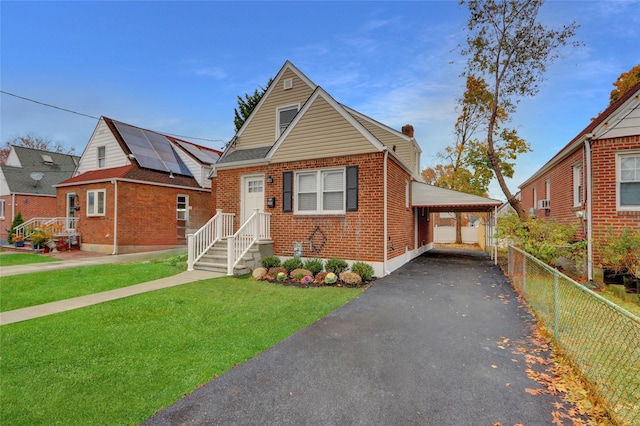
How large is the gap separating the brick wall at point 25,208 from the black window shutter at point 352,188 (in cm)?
2637

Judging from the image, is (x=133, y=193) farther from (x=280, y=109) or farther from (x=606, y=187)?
(x=606, y=187)

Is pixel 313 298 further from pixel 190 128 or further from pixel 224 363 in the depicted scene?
pixel 190 128

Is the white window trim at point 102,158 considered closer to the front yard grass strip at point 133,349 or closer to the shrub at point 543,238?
the front yard grass strip at point 133,349

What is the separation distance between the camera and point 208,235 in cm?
1109

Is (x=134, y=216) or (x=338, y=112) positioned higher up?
(x=338, y=112)

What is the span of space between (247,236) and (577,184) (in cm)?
1150

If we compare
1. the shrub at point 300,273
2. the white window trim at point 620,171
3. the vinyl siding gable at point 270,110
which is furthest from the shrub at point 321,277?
the white window trim at point 620,171

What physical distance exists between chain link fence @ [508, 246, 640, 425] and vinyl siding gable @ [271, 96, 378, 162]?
5753mm

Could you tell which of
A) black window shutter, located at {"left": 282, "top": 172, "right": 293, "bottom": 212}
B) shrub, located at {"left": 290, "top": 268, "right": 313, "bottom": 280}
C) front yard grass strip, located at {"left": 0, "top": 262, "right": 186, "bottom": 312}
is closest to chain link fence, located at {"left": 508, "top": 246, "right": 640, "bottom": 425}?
shrub, located at {"left": 290, "top": 268, "right": 313, "bottom": 280}

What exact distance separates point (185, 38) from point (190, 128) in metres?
13.9

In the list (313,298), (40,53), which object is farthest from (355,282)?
(40,53)

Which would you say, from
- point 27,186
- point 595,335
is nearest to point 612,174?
point 595,335

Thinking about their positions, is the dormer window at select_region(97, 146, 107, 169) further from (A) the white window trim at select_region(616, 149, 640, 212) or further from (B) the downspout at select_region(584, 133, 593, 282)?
(A) the white window trim at select_region(616, 149, 640, 212)

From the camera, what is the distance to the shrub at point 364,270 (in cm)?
865
